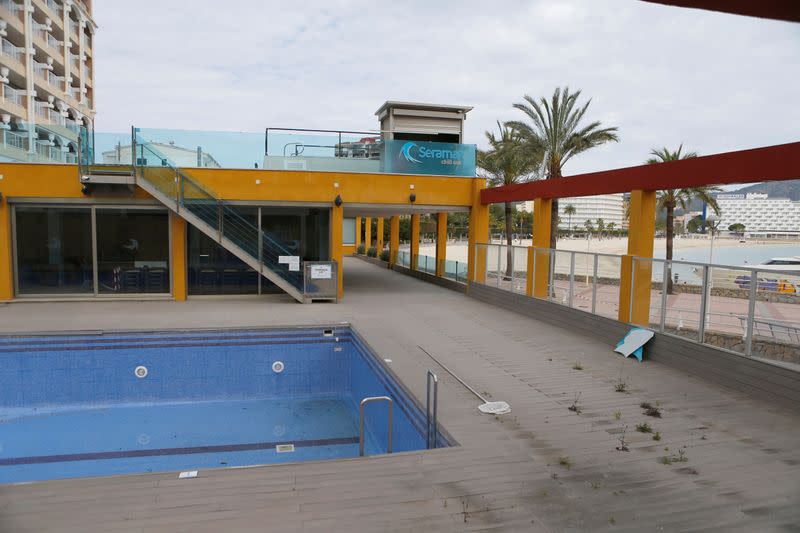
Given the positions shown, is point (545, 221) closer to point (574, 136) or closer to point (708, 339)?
point (708, 339)

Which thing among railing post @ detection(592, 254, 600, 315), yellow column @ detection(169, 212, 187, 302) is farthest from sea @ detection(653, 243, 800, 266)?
yellow column @ detection(169, 212, 187, 302)

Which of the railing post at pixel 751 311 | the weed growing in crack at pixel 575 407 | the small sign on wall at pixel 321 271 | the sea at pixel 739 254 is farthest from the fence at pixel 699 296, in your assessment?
the sea at pixel 739 254

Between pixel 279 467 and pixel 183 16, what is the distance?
6887 millimetres

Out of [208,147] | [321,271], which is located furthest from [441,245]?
[208,147]

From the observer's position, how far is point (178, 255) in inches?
610

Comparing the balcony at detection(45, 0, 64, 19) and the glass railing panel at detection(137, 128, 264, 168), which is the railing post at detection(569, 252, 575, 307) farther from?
the balcony at detection(45, 0, 64, 19)

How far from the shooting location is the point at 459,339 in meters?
11.0

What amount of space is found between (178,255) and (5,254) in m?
4.42

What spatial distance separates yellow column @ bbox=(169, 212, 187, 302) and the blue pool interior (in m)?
4.86

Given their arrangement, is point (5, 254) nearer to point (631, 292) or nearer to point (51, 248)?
point (51, 248)

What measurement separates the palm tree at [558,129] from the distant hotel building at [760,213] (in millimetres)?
98915

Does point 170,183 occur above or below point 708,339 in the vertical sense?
above

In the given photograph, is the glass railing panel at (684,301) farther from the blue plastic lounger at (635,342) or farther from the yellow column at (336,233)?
the yellow column at (336,233)

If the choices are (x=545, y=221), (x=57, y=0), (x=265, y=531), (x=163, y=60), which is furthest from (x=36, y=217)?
(x=57, y=0)
